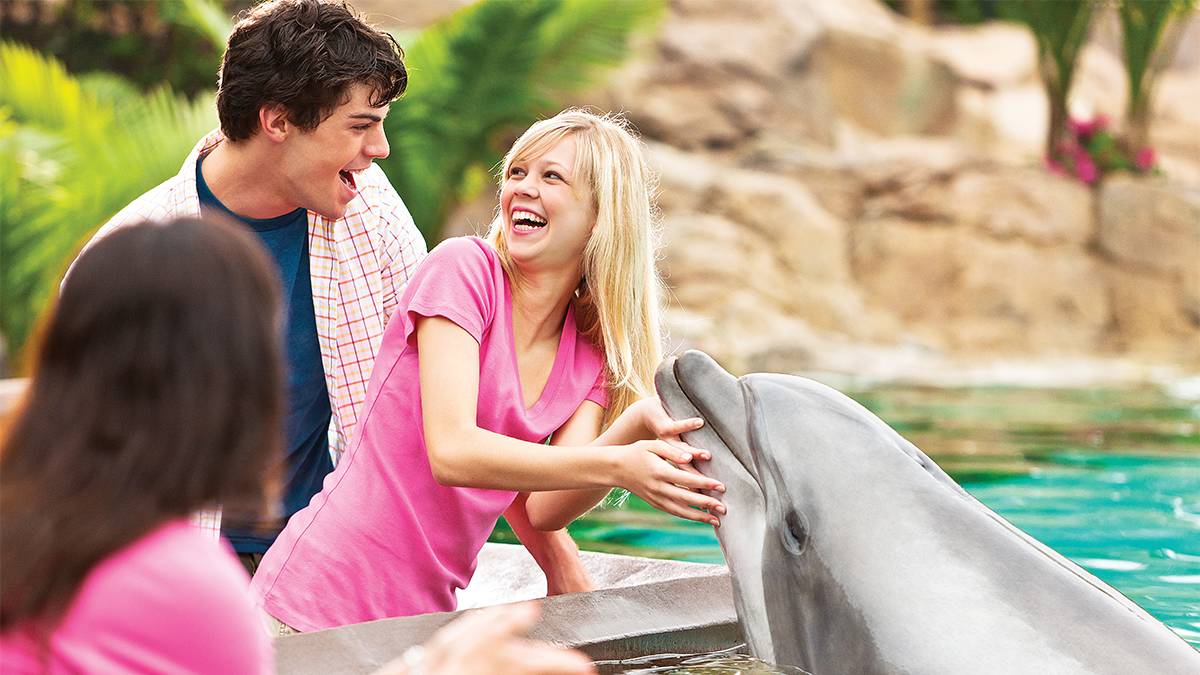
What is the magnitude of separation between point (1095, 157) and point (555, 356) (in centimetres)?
1546

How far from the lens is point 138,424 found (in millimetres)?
1445

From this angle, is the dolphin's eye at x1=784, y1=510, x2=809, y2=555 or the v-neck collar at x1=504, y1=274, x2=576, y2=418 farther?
the v-neck collar at x1=504, y1=274, x2=576, y2=418

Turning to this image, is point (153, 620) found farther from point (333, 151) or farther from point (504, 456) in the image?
point (333, 151)

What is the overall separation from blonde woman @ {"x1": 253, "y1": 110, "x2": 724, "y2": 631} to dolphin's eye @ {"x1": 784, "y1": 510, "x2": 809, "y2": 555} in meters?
0.22

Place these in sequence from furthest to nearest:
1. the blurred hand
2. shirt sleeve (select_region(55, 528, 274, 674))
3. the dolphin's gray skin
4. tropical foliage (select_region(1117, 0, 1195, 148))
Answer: tropical foliage (select_region(1117, 0, 1195, 148)) → the dolphin's gray skin → the blurred hand → shirt sleeve (select_region(55, 528, 274, 674))

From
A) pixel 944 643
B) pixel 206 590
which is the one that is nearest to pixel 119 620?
pixel 206 590

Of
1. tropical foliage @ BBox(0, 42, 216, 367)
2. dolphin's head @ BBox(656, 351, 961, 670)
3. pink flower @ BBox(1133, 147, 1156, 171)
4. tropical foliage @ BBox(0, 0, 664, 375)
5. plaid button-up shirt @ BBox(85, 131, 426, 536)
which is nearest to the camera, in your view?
dolphin's head @ BBox(656, 351, 961, 670)

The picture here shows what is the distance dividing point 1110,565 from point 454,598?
320cm

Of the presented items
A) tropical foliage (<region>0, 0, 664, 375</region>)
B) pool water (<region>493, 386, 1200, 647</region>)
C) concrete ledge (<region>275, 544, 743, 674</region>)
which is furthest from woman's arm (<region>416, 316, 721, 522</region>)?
A: tropical foliage (<region>0, 0, 664, 375</region>)

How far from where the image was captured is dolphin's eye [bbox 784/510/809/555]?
260cm

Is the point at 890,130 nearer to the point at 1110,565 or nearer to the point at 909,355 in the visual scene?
the point at 909,355

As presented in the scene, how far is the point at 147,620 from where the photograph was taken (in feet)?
4.66

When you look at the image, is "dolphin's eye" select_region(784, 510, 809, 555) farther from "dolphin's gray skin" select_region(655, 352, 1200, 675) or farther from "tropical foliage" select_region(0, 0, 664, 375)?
"tropical foliage" select_region(0, 0, 664, 375)

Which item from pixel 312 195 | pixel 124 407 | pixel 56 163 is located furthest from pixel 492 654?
pixel 56 163
